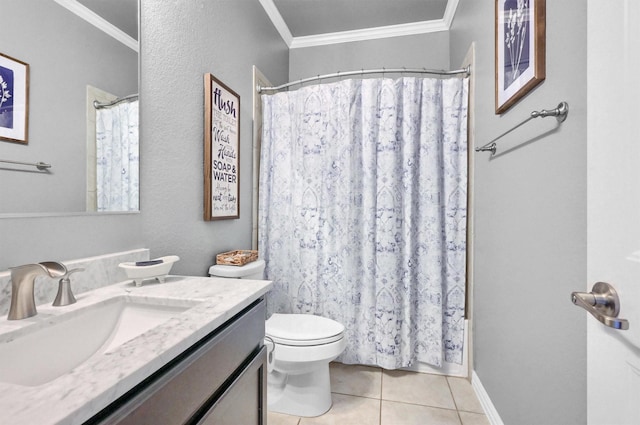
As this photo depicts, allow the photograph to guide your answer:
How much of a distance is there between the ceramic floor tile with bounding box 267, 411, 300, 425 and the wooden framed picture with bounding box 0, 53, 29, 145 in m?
1.57

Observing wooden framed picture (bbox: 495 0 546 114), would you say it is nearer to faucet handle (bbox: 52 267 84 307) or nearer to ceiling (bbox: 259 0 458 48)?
ceiling (bbox: 259 0 458 48)

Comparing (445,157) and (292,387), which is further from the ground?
(445,157)

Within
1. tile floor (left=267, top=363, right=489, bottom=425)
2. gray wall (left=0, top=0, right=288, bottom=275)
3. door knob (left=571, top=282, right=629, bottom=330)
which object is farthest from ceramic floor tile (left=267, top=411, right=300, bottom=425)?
door knob (left=571, top=282, right=629, bottom=330)

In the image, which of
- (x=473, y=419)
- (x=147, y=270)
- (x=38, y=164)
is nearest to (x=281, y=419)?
(x=473, y=419)

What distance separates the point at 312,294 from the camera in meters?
2.07

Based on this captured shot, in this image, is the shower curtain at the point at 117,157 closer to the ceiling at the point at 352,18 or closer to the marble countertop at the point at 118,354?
the marble countertop at the point at 118,354

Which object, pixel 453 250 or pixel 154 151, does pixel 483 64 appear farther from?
pixel 154 151

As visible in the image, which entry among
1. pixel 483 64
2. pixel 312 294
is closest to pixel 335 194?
pixel 312 294

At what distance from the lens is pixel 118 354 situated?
0.54 metres

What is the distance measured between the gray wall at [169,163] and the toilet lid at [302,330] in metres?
0.50

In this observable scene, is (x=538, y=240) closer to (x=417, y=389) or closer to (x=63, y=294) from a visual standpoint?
(x=417, y=389)

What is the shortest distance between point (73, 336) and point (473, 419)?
5.82 feet

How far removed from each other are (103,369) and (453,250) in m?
1.80

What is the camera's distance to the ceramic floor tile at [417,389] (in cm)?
168
